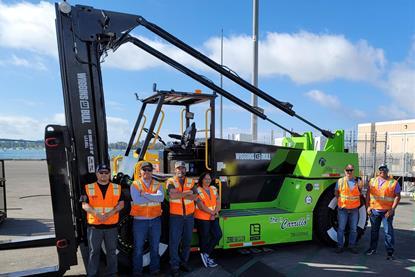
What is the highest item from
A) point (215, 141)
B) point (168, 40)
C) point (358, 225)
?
point (168, 40)

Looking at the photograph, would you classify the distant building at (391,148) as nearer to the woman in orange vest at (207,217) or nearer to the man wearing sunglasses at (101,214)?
the woman in orange vest at (207,217)

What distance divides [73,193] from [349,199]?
4.54m

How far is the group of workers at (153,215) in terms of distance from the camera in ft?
15.2

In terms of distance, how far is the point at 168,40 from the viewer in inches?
223

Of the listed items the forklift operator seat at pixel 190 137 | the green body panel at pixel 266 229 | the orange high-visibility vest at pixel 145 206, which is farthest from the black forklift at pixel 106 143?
the orange high-visibility vest at pixel 145 206

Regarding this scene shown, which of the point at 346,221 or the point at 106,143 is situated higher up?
the point at 106,143

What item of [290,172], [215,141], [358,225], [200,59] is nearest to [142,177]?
[215,141]

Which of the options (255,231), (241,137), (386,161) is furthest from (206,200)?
(386,161)

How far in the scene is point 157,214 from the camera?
5.16 metres

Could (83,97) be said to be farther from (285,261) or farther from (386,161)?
(386,161)

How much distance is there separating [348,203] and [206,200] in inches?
104

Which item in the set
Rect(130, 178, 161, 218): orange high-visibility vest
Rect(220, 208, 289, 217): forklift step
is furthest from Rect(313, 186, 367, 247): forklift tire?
Rect(130, 178, 161, 218): orange high-visibility vest

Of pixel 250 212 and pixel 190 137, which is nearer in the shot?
pixel 190 137

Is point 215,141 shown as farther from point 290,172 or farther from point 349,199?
point 349,199
